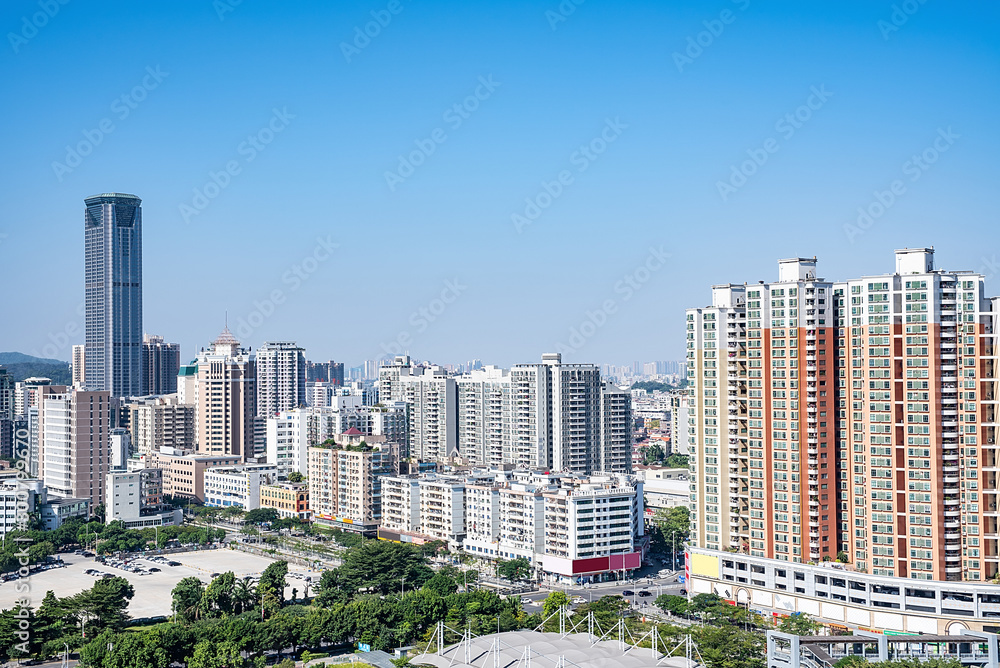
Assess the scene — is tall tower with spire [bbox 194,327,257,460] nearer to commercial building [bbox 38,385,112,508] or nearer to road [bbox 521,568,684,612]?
commercial building [bbox 38,385,112,508]

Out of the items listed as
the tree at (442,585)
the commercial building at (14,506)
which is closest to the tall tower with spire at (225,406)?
the commercial building at (14,506)

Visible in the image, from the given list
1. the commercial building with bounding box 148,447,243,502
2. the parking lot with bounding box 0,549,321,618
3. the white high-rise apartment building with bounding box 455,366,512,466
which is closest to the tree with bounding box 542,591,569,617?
the parking lot with bounding box 0,549,321,618

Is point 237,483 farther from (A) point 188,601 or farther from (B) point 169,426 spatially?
(A) point 188,601

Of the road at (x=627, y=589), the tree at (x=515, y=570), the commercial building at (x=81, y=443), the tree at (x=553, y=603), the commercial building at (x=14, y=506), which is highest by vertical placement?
the commercial building at (x=81, y=443)

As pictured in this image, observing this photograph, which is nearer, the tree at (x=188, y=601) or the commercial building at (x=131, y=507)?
the tree at (x=188, y=601)

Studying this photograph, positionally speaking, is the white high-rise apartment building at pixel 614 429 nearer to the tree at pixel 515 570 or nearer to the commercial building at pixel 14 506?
the tree at pixel 515 570
